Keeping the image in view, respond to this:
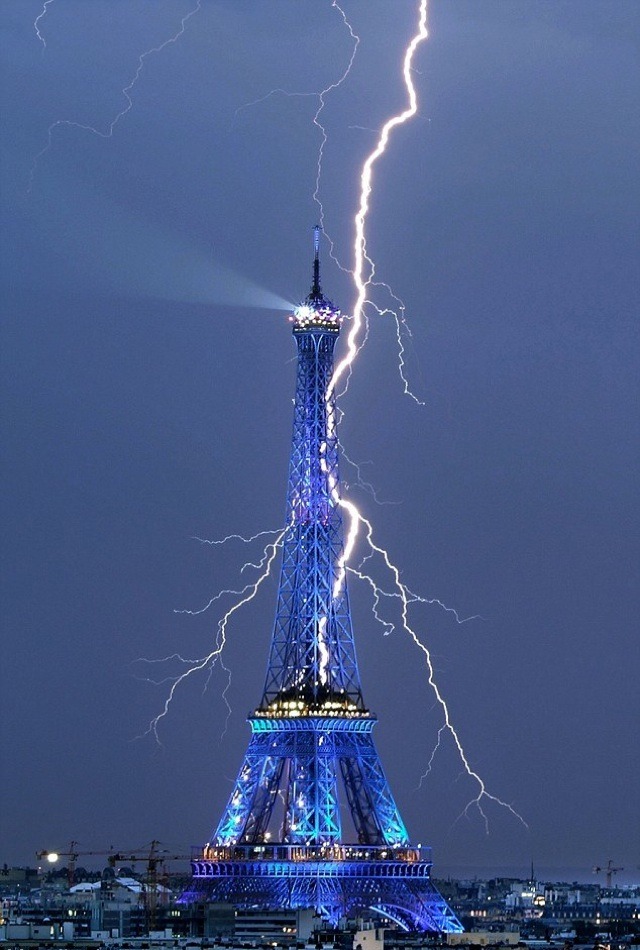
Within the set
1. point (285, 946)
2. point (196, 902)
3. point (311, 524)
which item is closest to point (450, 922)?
point (196, 902)

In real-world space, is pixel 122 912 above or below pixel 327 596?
below

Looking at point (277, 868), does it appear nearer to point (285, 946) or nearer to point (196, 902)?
point (196, 902)

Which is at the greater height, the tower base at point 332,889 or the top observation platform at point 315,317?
the top observation platform at point 315,317

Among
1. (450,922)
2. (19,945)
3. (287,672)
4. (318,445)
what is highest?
(318,445)

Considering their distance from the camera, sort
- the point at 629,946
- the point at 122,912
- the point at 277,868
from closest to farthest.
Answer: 1. the point at 629,946
2. the point at 277,868
3. the point at 122,912

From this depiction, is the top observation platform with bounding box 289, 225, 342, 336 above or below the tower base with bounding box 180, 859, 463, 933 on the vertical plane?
above
